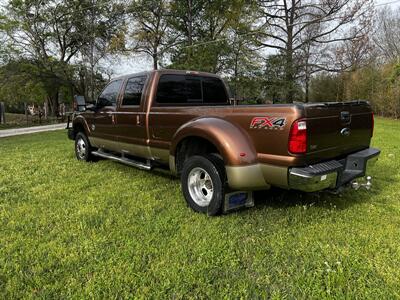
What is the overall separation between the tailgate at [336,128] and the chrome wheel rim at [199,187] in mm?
1291

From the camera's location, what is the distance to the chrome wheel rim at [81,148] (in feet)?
24.2

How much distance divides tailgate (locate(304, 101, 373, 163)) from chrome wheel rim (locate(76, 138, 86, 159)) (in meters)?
5.39

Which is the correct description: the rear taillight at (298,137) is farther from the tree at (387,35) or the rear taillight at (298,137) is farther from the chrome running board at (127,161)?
the tree at (387,35)

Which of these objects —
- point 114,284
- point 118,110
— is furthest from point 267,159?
point 118,110

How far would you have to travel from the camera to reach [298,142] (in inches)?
127

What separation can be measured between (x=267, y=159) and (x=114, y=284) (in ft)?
6.11

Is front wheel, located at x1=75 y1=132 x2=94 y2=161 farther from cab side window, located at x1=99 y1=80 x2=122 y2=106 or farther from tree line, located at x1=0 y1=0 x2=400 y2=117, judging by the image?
tree line, located at x1=0 y1=0 x2=400 y2=117

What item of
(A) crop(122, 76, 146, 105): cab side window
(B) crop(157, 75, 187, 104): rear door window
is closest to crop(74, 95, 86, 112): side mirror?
(A) crop(122, 76, 146, 105): cab side window

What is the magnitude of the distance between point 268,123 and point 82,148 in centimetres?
525

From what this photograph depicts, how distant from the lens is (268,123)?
337 centimetres

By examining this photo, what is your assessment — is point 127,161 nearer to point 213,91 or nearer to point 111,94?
point 111,94

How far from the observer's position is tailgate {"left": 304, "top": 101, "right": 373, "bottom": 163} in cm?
334

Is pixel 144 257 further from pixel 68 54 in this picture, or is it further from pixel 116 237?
pixel 68 54

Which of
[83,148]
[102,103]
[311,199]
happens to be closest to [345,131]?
[311,199]
